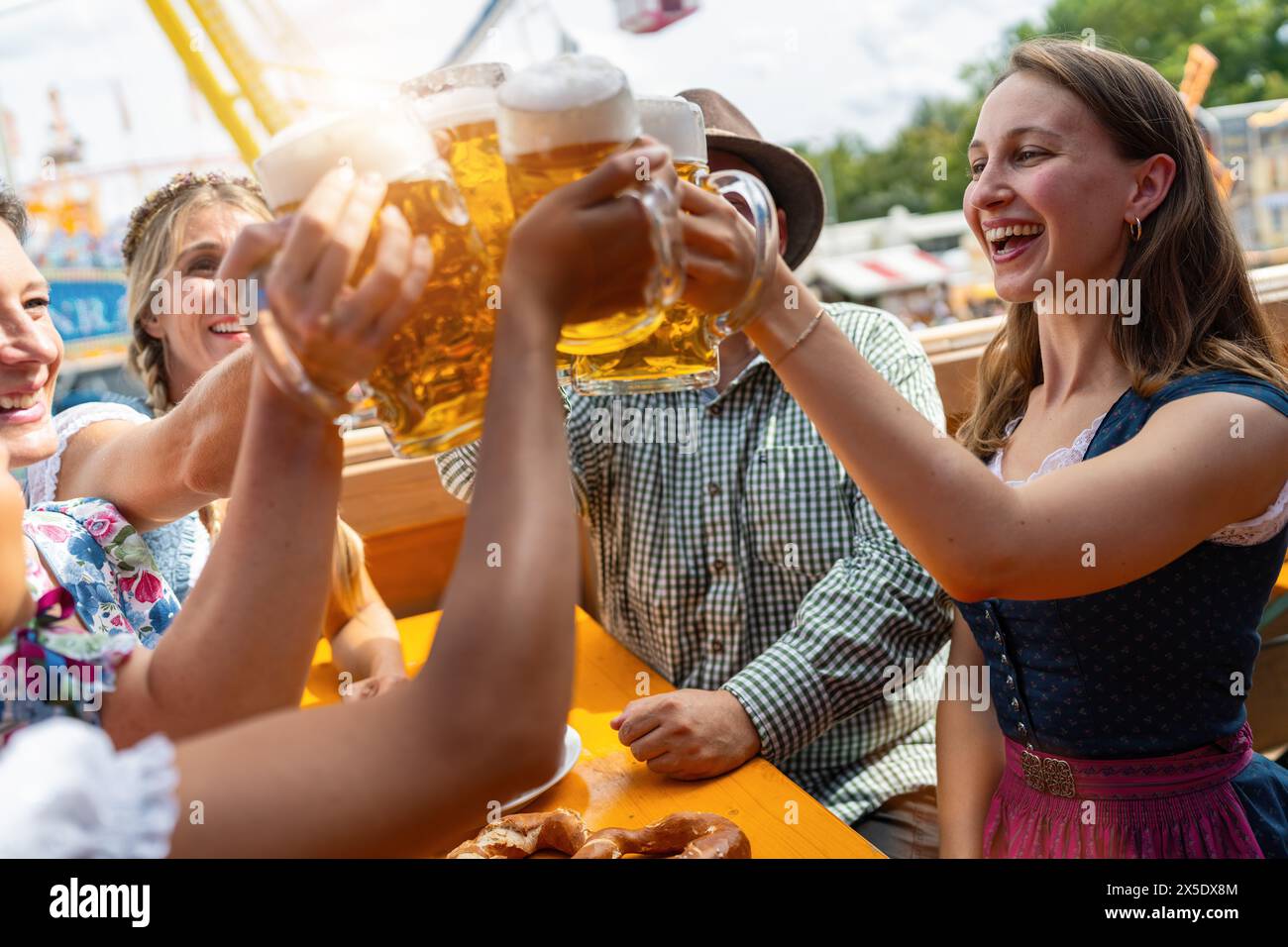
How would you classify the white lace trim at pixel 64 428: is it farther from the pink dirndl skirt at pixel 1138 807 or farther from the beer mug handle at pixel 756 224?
the pink dirndl skirt at pixel 1138 807

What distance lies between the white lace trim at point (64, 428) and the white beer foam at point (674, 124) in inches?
38.3

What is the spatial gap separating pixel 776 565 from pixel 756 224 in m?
1.09

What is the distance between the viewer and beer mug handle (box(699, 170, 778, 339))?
0.76 metres

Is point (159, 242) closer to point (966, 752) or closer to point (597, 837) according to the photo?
point (597, 837)

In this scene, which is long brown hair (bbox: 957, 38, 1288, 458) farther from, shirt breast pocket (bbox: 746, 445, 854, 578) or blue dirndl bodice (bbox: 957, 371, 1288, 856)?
shirt breast pocket (bbox: 746, 445, 854, 578)

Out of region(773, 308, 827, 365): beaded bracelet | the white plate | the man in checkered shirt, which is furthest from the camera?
the man in checkered shirt

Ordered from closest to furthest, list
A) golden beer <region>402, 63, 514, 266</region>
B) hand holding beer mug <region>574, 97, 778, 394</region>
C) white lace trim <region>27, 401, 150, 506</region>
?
golden beer <region>402, 63, 514, 266</region>, hand holding beer mug <region>574, 97, 778, 394</region>, white lace trim <region>27, 401, 150, 506</region>

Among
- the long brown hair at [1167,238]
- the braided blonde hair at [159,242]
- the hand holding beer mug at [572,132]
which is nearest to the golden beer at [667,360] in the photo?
the hand holding beer mug at [572,132]

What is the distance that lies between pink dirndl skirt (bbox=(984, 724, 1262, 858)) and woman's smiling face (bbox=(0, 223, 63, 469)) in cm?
120

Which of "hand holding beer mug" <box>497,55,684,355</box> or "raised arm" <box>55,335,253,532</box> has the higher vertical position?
"hand holding beer mug" <box>497,55,684,355</box>

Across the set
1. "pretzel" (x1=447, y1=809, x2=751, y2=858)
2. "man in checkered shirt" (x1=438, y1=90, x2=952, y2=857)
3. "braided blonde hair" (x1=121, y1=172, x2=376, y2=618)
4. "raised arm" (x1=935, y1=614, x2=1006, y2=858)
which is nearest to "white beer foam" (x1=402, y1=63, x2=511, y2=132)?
"pretzel" (x1=447, y1=809, x2=751, y2=858)

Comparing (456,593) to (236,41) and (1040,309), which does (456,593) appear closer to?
(1040,309)

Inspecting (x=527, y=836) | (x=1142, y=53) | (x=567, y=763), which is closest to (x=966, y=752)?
(x=567, y=763)

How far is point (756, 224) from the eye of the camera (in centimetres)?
75
